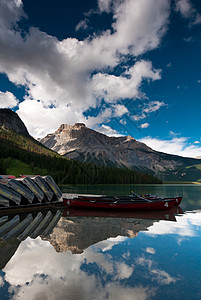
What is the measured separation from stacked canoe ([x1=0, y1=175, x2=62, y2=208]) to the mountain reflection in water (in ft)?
43.9

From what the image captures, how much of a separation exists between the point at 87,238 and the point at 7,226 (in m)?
10.7

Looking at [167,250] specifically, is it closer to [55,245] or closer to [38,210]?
[55,245]

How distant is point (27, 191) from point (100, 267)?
74.3ft

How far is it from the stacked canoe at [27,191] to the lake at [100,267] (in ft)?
41.6

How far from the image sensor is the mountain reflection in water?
8602 millimetres

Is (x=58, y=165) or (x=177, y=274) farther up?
(x=58, y=165)

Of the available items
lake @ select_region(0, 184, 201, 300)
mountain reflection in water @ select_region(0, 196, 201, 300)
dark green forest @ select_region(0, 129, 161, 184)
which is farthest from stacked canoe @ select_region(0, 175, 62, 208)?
dark green forest @ select_region(0, 129, 161, 184)

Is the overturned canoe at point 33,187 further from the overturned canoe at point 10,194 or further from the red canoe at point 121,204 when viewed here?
the red canoe at point 121,204

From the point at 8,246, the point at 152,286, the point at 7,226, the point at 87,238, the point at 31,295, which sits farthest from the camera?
the point at 7,226

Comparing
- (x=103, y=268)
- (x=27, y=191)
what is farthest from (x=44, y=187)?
(x=103, y=268)

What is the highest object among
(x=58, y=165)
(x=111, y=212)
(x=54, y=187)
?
(x=58, y=165)

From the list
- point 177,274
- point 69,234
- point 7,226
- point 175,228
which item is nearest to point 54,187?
point 7,226

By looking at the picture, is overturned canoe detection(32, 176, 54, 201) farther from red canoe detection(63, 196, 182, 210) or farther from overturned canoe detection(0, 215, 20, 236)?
overturned canoe detection(0, 215, 20, 236)

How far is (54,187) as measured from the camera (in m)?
36.7
